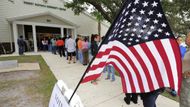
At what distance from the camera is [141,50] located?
6.84 feet

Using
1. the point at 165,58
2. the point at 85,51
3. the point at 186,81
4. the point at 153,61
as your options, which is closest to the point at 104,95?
the point at 186,81

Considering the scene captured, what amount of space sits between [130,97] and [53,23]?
16.5 meters

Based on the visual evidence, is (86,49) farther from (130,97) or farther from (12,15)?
(12,15)

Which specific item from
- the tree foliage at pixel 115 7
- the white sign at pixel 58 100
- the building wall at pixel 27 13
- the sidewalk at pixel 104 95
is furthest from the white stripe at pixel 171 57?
the building wall at pixel 27 13

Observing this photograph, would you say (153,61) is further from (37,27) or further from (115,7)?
(37,27)

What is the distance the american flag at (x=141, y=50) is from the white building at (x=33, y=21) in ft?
54.3

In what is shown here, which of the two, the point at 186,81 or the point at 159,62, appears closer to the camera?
the point at 159,62

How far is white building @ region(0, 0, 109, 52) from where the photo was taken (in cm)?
1719

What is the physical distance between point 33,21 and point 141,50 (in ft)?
57.3

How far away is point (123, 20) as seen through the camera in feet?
5.86

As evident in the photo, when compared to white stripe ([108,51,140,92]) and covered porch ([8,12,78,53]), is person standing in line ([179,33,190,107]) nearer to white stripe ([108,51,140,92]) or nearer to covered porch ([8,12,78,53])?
white stripe ([108,51,140,92])

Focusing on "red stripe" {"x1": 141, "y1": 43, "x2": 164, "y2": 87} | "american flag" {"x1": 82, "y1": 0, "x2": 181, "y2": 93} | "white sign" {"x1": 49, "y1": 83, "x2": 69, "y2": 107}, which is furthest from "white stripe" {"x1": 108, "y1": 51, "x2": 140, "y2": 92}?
"white sign" {"x1": 49, "y1": 83, "x2": 69, "y2": 107}

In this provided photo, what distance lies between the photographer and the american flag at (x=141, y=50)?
69.6 inches

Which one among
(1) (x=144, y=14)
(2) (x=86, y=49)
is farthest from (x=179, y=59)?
(2) (x=86, y=49)
